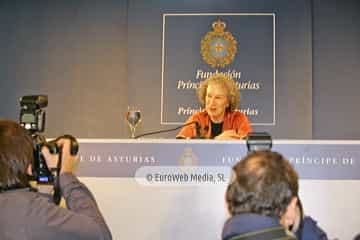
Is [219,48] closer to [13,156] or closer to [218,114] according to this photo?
[218,114]

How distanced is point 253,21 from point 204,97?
95 centimetres

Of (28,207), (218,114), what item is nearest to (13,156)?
(28,207)

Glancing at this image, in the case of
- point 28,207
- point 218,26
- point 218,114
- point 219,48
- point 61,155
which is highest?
point 218,26

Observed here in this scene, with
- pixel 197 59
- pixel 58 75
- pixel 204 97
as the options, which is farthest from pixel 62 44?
pixel 204 97

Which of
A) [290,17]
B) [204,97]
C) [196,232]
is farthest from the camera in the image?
[290,17]

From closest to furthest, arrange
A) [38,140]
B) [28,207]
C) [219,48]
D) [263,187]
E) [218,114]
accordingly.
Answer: [263,187] → [28,207] → [38,140] → [218,114] → [219,48]

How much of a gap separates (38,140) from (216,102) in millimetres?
2008

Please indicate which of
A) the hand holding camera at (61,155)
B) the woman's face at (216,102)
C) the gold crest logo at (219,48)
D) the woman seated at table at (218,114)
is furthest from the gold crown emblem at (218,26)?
the hand holding camera at (61,155)

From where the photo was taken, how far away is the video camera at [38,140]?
1.66 m

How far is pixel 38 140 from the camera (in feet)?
5.77

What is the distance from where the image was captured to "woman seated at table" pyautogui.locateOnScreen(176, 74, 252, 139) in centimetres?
335

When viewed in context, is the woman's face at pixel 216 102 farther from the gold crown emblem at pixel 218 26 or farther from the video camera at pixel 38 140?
the video camera at pixel 38 140

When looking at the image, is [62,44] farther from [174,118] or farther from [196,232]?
[196,232]

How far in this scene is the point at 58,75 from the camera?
4.57 meters
